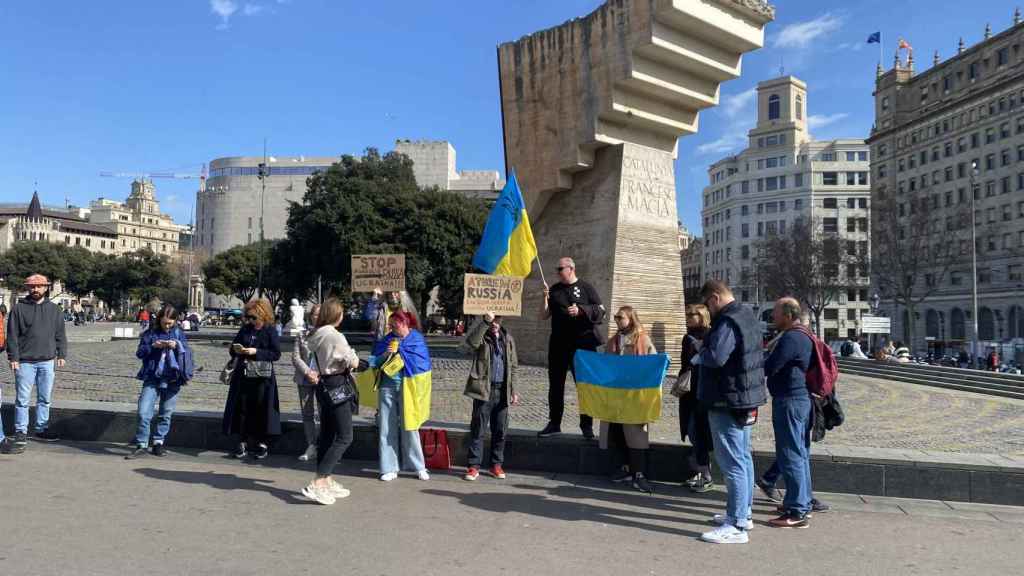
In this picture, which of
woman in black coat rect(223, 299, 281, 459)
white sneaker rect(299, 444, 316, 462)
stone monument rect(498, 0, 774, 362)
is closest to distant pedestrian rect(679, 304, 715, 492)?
white sneaker rect(299, 444, 316, 462)

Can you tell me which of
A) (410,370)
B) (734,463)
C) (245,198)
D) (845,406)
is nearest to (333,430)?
(410,370)

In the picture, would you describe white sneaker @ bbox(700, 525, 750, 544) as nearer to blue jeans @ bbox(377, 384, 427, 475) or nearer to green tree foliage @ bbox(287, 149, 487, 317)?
blue jeans @ bbox(377, 384, 427, 475)

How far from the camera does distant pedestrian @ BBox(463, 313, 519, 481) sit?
6.96m

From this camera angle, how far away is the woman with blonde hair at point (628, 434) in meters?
6.78

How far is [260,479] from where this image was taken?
6.71 m

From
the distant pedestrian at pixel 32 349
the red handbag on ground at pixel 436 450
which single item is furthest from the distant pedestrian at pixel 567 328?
the distant pedestrian at pixel 32 349

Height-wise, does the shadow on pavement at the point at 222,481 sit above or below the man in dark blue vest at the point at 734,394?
below

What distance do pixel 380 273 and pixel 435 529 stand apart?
4.20 meters

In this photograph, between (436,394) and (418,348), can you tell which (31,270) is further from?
(418,348)

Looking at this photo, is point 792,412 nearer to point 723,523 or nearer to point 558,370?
point 723,523

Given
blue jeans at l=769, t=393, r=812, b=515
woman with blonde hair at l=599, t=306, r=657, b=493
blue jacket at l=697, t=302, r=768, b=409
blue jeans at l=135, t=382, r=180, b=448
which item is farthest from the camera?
blue jeans at l=135, t=382, r=180, b=448

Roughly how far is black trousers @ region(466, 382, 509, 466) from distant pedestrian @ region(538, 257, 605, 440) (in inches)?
23.5

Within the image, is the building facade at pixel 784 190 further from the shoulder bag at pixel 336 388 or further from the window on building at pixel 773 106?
the shoulder bag at pixel 336 388

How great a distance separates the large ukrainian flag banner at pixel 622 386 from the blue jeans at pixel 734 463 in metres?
1.04
